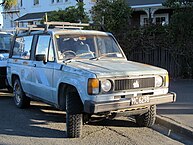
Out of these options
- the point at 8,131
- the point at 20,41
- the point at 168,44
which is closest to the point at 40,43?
the point at 20,41

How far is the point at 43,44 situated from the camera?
26.2ft

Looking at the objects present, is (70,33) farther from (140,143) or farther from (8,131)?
(140,143)

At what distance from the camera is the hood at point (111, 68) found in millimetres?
6102

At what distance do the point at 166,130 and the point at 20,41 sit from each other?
4.59m

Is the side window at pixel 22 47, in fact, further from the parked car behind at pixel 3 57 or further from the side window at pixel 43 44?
the parked car behind at pixel 3 57

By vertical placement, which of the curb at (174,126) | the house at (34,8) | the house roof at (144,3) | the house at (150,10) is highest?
the house at (34,8)

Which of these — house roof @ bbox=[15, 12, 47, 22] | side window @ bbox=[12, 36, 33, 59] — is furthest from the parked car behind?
house roof @ bbox=[15, 12, 47, 22]

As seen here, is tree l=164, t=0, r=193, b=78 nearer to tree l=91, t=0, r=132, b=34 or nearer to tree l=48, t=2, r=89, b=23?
tree l=91, t=0, r=132, b=34

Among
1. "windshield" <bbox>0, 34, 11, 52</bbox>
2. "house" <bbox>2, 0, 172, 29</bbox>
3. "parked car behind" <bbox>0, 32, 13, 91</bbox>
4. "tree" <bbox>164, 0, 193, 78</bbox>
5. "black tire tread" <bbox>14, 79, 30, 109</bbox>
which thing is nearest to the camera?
"black tire tread" <bbox>14, 79, 30, 109</bbox>

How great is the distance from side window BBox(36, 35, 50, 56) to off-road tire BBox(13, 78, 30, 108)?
1.43 meters

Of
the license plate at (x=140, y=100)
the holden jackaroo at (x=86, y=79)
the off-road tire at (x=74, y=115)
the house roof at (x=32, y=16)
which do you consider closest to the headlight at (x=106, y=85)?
the holden jackaroo at (x=86, y=79)

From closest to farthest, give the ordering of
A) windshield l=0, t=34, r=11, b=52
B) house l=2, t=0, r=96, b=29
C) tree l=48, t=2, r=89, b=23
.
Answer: windshield l=0, t=34, r=11, b=52
tree l=48, t=2, r=89, b=23
house l=2, t=0, r=96, b=29

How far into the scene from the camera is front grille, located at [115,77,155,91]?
20.1 ft

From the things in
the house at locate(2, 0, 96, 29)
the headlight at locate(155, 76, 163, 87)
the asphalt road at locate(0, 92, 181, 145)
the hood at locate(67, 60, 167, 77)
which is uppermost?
the house at locate(2, 0, 96, 29)
